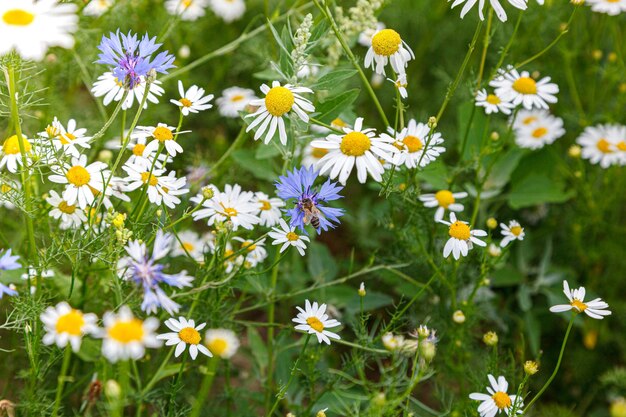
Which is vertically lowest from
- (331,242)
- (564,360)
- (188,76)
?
(564,360)

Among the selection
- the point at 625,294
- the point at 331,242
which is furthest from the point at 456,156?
the point at 625,294

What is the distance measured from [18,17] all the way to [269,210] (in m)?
0.66

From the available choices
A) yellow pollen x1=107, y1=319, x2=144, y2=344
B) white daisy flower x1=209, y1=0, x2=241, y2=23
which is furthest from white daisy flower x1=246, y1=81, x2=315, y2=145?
white daisy flower x1=209, y1=0, x2=241, y2=23

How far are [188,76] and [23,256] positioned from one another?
42.7 inches

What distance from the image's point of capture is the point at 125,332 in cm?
90

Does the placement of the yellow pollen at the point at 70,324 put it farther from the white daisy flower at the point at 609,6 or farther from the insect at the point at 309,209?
the white daisy flower at the point at 609,6

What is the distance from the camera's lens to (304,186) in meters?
1.37

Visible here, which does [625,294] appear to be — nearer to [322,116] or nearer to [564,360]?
[564,360]

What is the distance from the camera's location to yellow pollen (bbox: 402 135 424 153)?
5.22 feet

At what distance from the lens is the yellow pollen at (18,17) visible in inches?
43.2

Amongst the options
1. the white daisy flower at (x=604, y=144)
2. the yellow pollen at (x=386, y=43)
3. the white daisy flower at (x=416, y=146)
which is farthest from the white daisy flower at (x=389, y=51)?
the white daisy flower at (x=604, y=144)

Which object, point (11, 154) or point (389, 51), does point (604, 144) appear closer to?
point (389, 51)

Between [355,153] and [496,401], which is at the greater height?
[355,153]

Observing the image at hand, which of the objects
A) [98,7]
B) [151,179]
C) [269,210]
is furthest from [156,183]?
[98,7]
